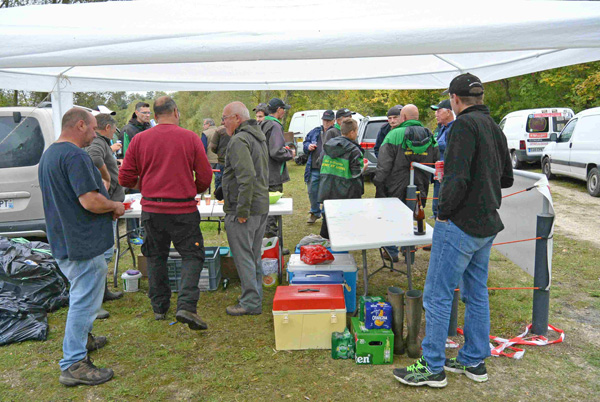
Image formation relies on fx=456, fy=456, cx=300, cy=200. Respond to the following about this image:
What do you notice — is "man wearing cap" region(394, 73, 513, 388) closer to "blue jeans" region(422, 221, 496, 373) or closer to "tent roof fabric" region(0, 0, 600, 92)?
"blue jeans" region(422, 221, 496, 373)

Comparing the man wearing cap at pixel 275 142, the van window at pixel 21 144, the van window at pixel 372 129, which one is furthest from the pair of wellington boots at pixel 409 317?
the van window at pixel 372 129

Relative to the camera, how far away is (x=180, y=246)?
3.86 meters

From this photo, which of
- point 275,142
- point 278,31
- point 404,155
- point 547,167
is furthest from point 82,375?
point 547,167

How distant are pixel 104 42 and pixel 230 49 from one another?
80cm

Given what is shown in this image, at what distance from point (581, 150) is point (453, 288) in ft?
32.0

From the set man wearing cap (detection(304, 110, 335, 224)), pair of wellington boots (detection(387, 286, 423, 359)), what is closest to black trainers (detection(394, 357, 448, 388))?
pair of wellington boots (detection(387, 286, 423, 359))

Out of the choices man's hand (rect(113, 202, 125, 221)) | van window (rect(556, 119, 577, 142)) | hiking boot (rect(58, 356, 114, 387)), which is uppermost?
van window (rect(556, 119, 577, 142))

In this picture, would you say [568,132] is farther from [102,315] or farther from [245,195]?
[102,315]

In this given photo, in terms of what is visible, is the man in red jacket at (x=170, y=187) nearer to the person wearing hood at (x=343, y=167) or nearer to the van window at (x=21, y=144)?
the person wearing hood at (x=343, y=167)

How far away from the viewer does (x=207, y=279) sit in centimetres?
496

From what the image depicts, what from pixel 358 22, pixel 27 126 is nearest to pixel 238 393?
pixel 358 22

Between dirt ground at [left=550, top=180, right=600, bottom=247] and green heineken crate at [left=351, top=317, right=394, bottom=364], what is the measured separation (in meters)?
4.74

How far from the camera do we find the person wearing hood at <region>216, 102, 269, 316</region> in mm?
3947

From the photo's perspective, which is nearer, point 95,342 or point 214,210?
point 95,342
